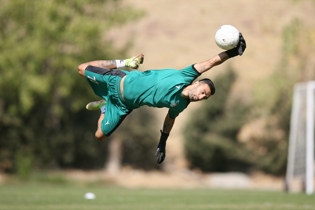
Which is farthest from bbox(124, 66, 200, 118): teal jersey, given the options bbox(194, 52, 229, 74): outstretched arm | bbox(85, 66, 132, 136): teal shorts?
bbox(85, 66, 132, 136): teal shorts

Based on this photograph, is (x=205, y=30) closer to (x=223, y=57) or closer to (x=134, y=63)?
(x=134, y=63)

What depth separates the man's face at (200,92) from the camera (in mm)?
11016

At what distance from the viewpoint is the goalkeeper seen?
444 inches

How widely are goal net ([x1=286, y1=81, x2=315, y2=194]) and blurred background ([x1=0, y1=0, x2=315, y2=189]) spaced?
281 inches

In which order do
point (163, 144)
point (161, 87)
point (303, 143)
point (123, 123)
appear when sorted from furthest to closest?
point (123, 123) < point (303, 143) < point (163, 144) < point (161, 87)

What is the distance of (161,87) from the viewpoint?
1155 centimetres

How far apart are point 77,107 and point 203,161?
403 inches

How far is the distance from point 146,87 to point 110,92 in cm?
126

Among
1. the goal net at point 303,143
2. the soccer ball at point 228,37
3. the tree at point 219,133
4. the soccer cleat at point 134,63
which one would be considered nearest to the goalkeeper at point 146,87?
the soccer cleat at point 134,63

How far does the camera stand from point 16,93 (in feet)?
118

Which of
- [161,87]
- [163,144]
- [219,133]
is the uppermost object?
[219,133]

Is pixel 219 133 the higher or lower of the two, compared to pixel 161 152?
higher

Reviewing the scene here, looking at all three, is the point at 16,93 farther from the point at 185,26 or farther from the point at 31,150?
the point at 185,26

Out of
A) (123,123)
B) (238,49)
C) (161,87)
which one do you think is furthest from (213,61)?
(123,123)
